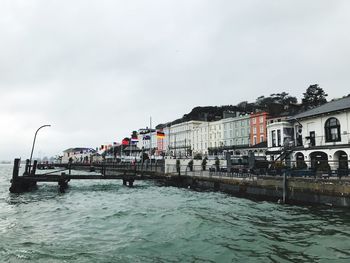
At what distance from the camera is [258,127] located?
78312mm

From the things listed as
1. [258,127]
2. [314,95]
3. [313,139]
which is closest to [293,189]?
[313,139]

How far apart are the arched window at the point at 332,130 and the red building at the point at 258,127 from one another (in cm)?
4365

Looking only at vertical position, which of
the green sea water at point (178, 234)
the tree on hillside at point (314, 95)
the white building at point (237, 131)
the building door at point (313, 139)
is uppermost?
the tree on hillside at point (314, 95)

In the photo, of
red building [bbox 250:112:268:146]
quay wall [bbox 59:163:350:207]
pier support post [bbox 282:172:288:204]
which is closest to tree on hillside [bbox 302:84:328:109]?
red building [bbox 250:112:268:146]

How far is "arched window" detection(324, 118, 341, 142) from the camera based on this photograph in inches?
1202

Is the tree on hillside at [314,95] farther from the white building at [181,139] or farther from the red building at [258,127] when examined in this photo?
the white building at [181,139]

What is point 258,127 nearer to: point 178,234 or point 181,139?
point 181,139

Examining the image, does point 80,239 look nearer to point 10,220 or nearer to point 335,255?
point 10,220

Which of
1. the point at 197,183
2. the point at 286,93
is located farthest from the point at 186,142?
the point at 197,183

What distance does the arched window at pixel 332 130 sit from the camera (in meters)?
30.5

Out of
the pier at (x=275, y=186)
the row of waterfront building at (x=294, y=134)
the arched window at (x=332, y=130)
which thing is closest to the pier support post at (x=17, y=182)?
the pier at (x=275, y=186)

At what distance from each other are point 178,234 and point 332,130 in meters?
25.6

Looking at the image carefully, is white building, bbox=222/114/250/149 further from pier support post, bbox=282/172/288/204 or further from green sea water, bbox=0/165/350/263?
green sea water, bbox=0/165/350/263

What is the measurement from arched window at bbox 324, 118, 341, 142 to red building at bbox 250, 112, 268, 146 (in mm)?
43654
